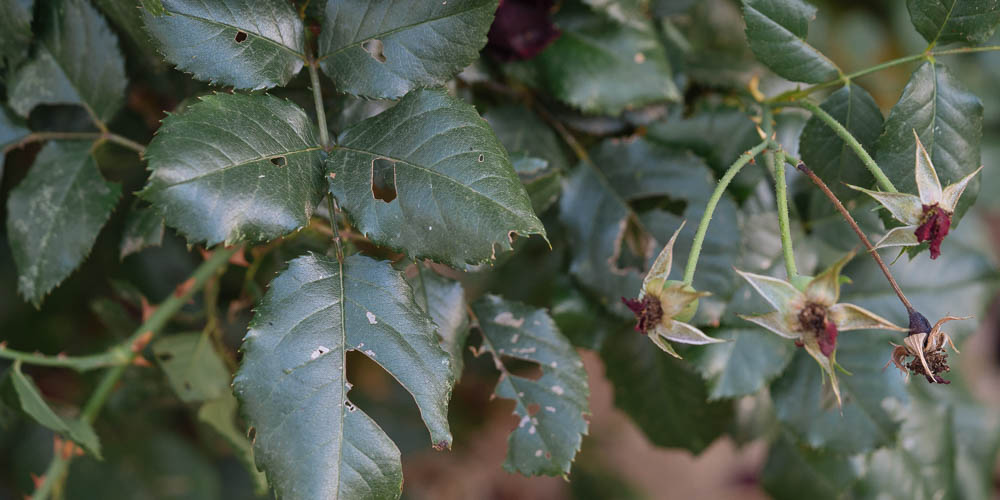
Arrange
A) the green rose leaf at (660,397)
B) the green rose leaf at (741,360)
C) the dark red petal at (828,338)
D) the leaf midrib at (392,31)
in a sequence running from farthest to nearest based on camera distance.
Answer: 1. the green rose leaf at (660,397)
2. the green rose leaf at (741,360)
3. the leaf midrib at (392,31)
4. the dark red petal at (828,338)

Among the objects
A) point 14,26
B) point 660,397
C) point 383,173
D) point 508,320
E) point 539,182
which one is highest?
point 14,26

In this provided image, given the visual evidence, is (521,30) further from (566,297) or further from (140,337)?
(140,337)

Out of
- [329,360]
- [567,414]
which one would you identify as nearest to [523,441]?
[567,414]

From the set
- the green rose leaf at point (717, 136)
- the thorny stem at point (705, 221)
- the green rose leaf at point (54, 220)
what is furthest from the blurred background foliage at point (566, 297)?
the thorny stem at point (705, 221)

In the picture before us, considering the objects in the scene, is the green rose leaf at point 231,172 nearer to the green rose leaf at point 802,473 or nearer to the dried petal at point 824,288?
the dried petal at point 824,288

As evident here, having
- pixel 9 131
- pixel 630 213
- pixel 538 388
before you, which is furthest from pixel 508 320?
pixel 9 131

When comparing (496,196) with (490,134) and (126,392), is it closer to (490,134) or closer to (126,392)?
(490,134)

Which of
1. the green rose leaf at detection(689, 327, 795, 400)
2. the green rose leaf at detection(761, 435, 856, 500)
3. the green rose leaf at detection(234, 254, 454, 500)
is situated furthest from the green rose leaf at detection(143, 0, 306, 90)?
the green rose leaf at detection(761, 435, 856, 500)
